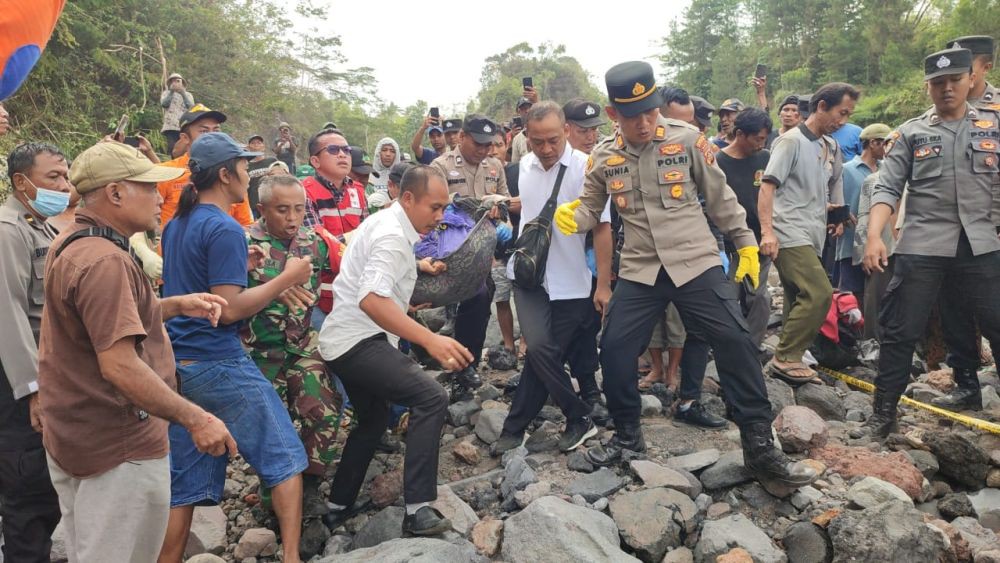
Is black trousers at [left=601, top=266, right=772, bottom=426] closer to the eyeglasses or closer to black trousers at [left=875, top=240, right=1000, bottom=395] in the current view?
black trousers at [left=875, top=240, right=1000, bottom=395]

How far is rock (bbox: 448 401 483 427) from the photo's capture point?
5015mm

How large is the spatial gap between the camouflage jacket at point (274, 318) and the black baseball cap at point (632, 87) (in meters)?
2.06

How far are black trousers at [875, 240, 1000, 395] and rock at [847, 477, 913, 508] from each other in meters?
1.07

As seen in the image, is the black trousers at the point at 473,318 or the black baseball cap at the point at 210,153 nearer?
the black baseball cap at the point at 210,153

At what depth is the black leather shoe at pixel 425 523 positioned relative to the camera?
3.32 m

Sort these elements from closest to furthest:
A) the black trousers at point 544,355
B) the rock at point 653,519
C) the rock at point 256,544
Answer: the rock at point 653,519 → the rock at point 256,544 → the black trousers at point 544,355

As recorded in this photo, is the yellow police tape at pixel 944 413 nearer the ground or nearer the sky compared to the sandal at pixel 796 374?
nearer the ground

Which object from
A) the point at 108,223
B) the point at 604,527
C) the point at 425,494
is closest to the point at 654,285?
the point at 604,527

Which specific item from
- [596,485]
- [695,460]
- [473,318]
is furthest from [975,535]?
[473,318]

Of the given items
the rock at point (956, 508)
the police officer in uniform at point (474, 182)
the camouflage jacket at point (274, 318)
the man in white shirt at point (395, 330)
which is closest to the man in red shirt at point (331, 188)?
the police officer in uniform at point (474, 182)

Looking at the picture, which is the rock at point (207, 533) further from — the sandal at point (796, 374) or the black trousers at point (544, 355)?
the sandal at point (796, 374)

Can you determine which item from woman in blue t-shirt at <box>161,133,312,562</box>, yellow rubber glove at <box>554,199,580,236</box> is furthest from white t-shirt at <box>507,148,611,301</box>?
woman in blue t-shirt at <box>161,133,312,562</box>

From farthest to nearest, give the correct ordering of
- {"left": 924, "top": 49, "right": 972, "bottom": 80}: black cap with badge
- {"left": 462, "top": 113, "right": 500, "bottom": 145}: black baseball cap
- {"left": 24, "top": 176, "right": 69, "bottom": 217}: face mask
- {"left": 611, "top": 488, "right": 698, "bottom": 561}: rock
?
{"left": 462, "top": 113, "right": 500, "bottom": 145}: black baseball cap, {"left": 924, "top": 49, "right": 972, "bottom": 80}: black cap with badge, {"left": 611, "top": 488, "right": 698, "bottom": 561}: rock, {"left": 24, "top": 176, "right": 69, "bottom": 217}: face mask

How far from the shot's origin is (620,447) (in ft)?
13.5
